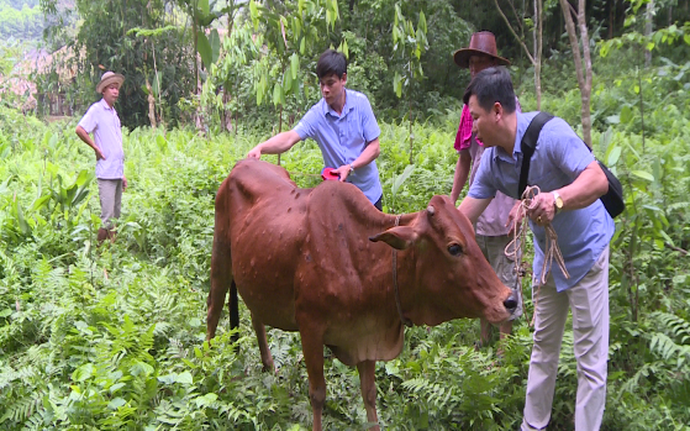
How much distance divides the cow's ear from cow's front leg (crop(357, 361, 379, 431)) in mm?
960

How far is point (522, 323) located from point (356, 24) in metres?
11.8

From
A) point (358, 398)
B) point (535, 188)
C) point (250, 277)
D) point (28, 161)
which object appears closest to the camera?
point (535, 188)

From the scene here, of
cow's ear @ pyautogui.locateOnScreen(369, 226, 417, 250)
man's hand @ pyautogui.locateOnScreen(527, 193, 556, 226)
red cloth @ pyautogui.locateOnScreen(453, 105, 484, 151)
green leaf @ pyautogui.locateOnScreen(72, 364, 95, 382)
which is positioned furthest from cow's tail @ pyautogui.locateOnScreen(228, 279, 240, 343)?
man's hand @ pyautogui.locateOnScreen(527, 193, 556, 226)

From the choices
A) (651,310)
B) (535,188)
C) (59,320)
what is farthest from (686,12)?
(59,320)

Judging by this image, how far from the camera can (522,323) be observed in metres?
4.86

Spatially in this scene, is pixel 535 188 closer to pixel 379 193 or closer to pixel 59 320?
pixel 379 193

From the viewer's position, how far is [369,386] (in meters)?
3.72

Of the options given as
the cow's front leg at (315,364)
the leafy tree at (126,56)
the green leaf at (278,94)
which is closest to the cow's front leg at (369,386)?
the cow's front leg at (315,364)

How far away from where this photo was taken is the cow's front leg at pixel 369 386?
3688 mm

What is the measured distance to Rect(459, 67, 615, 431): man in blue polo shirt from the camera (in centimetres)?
300

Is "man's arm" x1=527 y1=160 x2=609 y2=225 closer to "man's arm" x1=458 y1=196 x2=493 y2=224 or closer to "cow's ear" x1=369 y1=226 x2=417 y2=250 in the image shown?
"cow's ear" x1=369 y1=226 x2=417 y2=250

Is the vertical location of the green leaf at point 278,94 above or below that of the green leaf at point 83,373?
above

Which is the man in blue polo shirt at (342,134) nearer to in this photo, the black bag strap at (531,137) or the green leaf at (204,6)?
the black bag strap at (531,137)

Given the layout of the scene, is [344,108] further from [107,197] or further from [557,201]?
[107,197]
